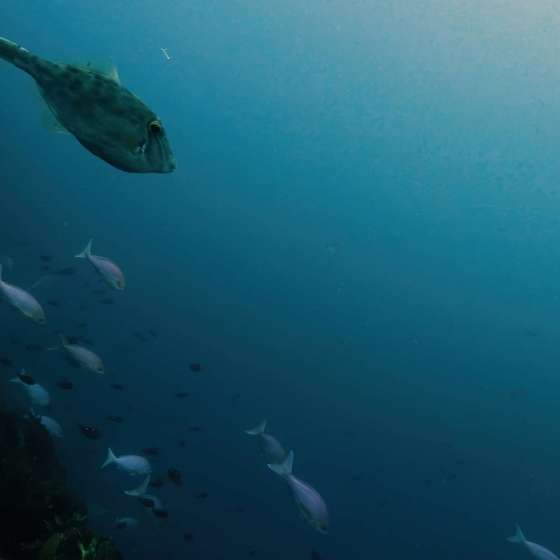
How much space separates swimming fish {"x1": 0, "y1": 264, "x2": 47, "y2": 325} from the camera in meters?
7.11

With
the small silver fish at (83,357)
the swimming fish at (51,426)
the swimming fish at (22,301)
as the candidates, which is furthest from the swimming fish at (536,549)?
the swimming fish at (22,301)

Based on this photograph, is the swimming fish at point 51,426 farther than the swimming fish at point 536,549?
Yes

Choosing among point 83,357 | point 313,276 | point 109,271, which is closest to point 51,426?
point 83,357

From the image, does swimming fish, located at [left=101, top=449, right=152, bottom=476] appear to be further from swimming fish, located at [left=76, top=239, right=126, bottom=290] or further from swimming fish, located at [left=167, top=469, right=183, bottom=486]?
swimming fish, located at [left=76, top=239, right=126, bottom=290]

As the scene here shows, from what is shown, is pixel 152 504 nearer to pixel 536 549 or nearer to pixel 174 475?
pixel 174 475

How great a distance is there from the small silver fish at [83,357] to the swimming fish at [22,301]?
0.56 meters

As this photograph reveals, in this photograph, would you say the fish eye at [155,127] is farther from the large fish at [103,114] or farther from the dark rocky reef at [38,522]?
the dark rocky reef at [38,522]

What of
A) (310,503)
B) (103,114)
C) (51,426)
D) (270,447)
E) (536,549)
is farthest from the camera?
(51,426)

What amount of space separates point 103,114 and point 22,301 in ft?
20.1

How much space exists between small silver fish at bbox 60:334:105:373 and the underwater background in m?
23.9

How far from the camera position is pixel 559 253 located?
2697 inches

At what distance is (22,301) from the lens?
23.4 feet

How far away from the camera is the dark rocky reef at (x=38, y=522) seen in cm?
430

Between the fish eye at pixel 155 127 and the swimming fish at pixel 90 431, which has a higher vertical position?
the fish eye at pixel 155 127
